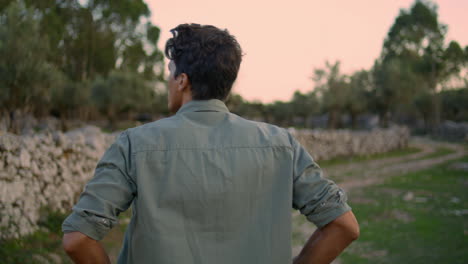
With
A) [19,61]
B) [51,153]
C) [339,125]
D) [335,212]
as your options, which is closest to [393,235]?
[335,212]

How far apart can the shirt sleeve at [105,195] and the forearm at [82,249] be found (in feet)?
0.10

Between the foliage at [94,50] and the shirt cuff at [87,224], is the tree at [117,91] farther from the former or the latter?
the shirt cuff at [87,224]

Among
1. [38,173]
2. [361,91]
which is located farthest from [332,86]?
[38,173]

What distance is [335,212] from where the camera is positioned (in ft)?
4.74

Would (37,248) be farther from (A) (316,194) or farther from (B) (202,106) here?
(A) (316,194)

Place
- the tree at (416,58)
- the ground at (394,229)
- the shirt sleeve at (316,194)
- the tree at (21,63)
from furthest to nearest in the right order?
the tree at (416,58) → the tree at (21,63) → the ground at (394,229) → the shirt sleeve at (316,194)

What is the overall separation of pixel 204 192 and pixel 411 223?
6.33 m

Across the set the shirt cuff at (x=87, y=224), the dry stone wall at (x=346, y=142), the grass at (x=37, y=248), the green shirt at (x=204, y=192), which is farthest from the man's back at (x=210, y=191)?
the dry stone wall at (x=346, y=142)

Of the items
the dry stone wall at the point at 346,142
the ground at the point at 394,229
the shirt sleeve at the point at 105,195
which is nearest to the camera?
the shirt sleeve at the point at 105,195

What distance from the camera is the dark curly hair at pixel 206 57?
1464 millimetres

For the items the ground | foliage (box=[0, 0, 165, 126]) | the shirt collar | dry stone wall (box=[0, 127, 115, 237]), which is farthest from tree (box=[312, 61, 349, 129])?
the shirt collar

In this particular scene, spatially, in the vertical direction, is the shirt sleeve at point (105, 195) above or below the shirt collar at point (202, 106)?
below

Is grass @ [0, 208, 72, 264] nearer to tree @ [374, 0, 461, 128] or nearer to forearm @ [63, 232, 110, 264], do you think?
forearm @ [63, 232, 110, 264]

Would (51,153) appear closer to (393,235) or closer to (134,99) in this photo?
(393,235)
